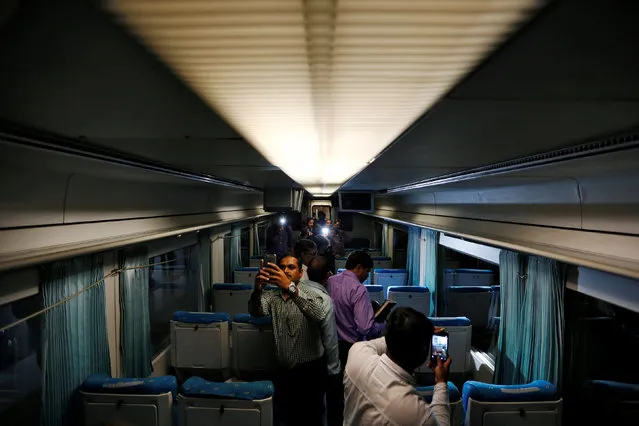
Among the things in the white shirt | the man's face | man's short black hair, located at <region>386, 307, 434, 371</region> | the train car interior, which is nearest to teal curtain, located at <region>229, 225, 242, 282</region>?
the train car interior

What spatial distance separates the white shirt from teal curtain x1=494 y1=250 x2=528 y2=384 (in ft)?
7.72

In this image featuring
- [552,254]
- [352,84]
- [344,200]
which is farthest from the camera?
[344,200]

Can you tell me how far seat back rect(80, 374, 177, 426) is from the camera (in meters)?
3.14

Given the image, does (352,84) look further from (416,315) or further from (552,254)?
(552,254)

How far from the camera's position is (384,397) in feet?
6.84

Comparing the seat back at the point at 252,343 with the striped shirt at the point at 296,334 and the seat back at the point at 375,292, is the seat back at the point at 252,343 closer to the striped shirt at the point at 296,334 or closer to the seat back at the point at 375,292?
the striped shirt at the point at 296,334

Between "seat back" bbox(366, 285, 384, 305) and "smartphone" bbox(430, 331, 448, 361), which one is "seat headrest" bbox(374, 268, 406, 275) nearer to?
"seat back" bbox(366, 285, 384, 305)

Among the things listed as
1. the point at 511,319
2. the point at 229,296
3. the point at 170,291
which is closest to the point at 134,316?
the point at 229,296

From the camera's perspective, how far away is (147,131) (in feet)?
5.57

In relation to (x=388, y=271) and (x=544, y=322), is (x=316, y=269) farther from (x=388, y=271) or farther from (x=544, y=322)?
(x=388, y=271)

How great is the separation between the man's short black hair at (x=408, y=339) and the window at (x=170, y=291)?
4.02 metres

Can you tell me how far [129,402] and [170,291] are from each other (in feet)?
32.7

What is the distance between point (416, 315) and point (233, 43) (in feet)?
6.27

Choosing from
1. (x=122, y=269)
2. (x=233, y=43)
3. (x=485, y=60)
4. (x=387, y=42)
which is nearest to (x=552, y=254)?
(x=485, y=60)
